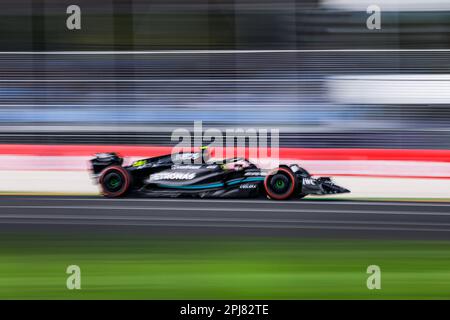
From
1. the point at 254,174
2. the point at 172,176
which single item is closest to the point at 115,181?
the point at 172,176

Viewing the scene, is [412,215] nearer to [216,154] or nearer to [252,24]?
[216,154]

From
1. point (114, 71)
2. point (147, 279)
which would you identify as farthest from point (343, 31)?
point (147, 279)

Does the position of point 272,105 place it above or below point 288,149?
above

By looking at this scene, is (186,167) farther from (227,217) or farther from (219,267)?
(219,267)

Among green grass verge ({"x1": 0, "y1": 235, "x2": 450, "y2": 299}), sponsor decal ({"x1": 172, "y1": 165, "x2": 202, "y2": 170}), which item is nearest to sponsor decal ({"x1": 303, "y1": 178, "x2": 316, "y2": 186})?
green grass verge ({"x1": 0, "y1": 235, "x2": 450, "y2": 299})

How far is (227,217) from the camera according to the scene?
4.60m

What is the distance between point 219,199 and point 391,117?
1471 millimetres

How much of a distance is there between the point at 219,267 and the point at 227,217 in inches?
23.4

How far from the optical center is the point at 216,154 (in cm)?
468

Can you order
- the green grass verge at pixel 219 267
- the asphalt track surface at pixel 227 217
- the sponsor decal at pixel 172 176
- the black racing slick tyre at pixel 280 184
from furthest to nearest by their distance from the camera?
the sponsor decal at pixel 172 176 → the black racing slick tyre at pixel 280 184 → the asphalt track surface at pixel 227 217 → the green grass verge at pixel 219 267

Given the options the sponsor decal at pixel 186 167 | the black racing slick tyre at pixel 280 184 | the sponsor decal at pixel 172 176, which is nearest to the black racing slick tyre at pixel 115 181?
the sponsor decal at pixel 172 176

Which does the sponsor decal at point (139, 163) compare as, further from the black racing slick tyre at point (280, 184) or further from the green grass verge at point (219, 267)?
the black racing slick tyre at point (280, 184)

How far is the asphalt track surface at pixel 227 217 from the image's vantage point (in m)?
4.50

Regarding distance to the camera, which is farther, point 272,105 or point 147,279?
point 272,105
